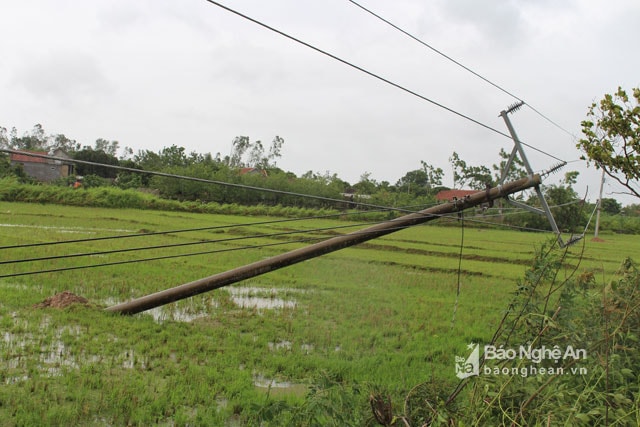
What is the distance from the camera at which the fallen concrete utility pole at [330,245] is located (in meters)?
5.12

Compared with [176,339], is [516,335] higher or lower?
higher

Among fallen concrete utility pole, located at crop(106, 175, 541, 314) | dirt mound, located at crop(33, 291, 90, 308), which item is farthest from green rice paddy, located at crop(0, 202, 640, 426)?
fallen concrete utility pole, located at crop(106, 175, 541, 314)

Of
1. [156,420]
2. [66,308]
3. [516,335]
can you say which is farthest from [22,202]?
[516,335]

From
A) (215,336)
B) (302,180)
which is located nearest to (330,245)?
(215,336)

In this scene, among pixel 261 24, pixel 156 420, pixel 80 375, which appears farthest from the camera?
pixel 80 375

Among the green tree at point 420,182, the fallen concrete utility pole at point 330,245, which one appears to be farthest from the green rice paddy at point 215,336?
the green tree at point 420,182

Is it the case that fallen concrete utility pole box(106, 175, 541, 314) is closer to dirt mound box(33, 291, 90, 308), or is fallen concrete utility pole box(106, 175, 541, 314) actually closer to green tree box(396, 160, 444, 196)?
dirt mound box(33, 291, 90, 308)

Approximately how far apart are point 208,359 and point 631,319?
3742mm

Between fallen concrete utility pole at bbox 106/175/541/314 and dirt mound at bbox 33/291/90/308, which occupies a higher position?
A: fallen concrete utility pole at bbox 106/175/541/314

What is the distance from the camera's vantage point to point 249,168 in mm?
42062

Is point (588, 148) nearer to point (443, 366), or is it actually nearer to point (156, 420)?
point (443, 366)

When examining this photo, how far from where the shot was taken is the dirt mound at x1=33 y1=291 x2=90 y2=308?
640cm

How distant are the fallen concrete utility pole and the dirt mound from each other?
→ 1492 millimetres

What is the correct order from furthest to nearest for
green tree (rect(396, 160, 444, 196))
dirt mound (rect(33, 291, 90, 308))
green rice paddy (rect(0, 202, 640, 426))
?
1. green tree (rect(396, 160, 444, 196))
2. dirt mound (rect(33, 291, 90, 308))
3. green rice paddy (rect(0, 202, 640, 426))
